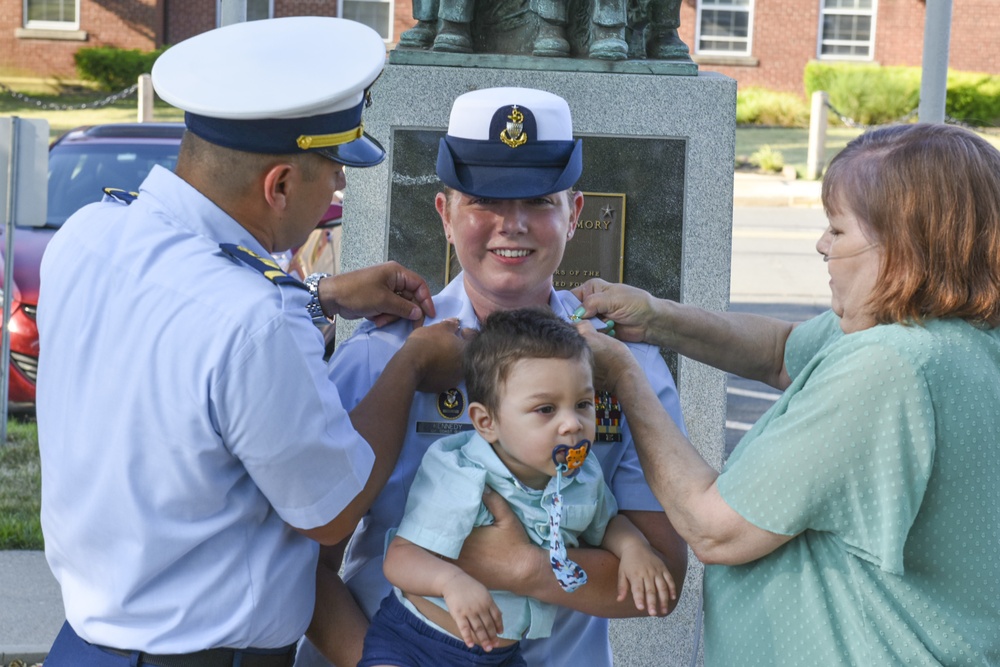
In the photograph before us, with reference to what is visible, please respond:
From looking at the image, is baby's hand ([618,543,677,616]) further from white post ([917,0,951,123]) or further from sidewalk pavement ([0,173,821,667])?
white post ([917,0,951,123])

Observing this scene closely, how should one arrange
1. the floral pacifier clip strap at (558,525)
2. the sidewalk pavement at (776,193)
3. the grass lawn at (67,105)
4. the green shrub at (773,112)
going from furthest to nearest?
the green shrub at (773,112) → the grass lawn at (67,105) → the sidewalk pavement at (776,193) → the floral pacifier clip strap at (558,525)

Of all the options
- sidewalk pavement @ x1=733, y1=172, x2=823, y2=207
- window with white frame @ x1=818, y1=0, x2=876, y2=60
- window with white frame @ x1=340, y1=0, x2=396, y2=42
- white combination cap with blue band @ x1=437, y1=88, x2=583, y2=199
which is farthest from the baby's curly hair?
window with white frame @ x1=818, y1=0, x2=876, y2=60

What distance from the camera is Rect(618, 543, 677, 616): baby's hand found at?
2369mm

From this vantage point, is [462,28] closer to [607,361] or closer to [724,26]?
[607,361]

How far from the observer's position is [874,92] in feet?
84.9

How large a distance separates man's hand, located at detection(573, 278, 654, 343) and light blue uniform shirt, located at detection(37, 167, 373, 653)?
0.77 m

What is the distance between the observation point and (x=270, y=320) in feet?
6.77

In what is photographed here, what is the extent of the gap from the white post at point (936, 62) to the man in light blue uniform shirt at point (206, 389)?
5.39 m

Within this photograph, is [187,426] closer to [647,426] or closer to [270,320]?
[270,320]

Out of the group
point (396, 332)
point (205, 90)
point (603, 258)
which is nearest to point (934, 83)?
point (603, 258)

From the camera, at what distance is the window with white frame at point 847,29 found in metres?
29.5

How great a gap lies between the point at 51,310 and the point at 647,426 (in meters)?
1.11

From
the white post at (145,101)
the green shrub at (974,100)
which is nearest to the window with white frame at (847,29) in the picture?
the green shrub at (974,100)

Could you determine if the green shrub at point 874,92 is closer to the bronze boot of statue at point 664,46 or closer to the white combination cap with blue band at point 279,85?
the bronze boot of statue at point 664,46
